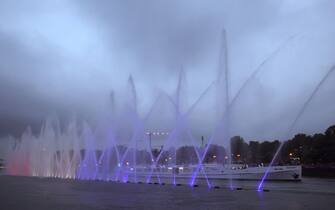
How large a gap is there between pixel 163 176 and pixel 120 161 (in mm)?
33420

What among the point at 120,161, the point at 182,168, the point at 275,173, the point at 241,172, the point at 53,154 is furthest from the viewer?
the point at 182,168

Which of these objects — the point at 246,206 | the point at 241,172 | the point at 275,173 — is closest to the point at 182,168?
the point at 241,172

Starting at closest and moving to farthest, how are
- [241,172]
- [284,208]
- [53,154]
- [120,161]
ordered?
1. [284,208]
2. [120,161]
3. [241,172]
4. [53,154]

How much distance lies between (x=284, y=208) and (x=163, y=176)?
8984 cm

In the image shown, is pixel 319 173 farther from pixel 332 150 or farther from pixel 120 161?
pixel 120 161

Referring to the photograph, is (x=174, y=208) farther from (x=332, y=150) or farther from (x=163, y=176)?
(x=332, y=150)

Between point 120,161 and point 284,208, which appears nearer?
point 284,208

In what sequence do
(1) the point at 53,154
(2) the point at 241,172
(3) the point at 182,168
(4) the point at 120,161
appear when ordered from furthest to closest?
(3) the point at 182,168 → (1) the point at 53,154 → (2) the point at 241,172 → (4) the point at 120,161

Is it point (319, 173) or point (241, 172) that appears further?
point (319, 173)

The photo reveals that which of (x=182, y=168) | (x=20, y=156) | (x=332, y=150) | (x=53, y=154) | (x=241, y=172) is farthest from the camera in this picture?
(x=332, y=150)

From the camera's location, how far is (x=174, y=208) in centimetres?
3294

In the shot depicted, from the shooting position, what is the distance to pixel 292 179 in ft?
306

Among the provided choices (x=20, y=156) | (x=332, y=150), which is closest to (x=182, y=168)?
(x=20, y=156)

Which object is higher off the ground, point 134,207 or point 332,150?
point 332,150
